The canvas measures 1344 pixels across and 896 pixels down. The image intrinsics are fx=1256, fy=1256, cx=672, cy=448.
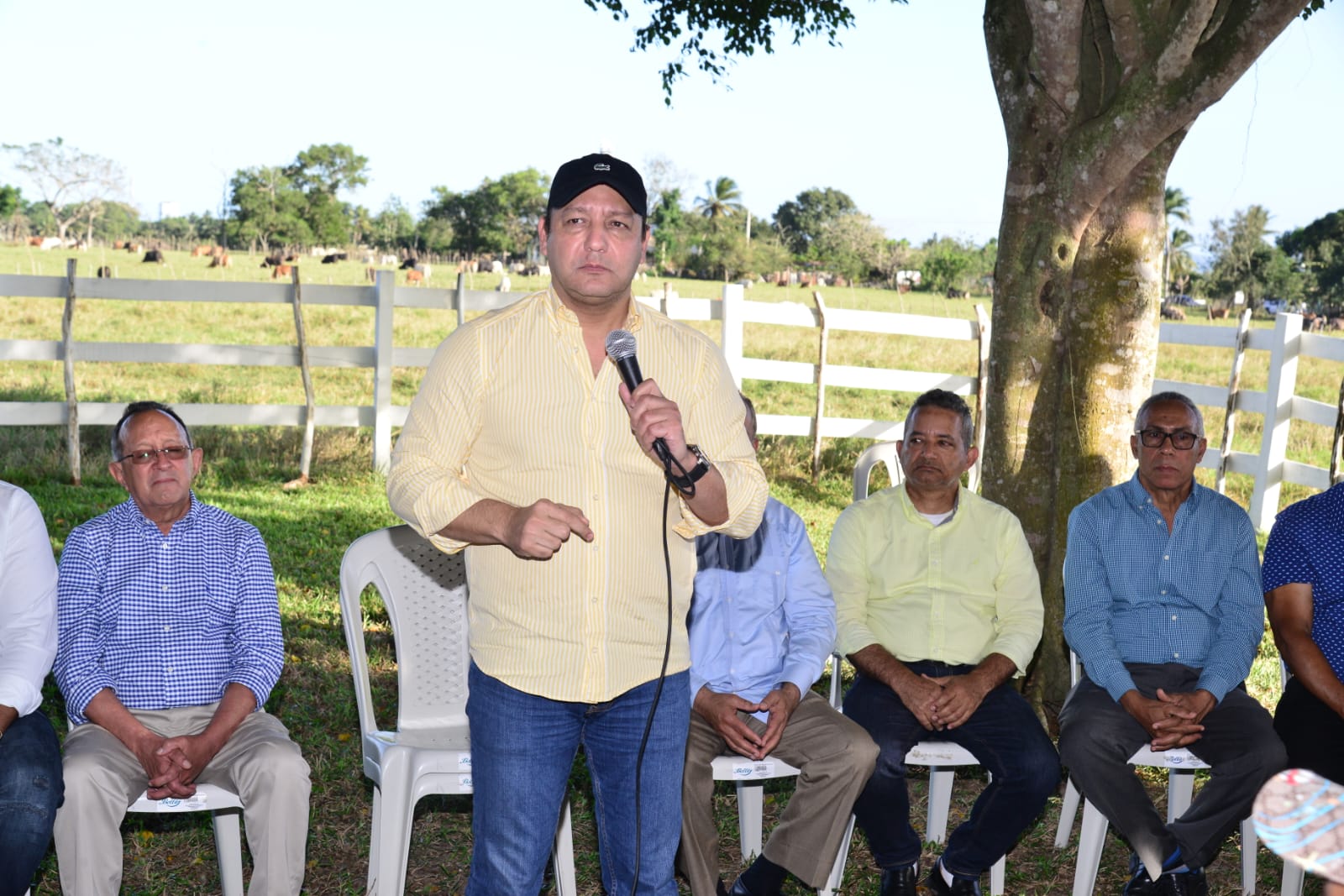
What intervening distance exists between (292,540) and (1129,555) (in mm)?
5647

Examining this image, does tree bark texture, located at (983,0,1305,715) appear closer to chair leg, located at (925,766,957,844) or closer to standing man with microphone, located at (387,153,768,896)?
chair leg, located at (925,766,957,844)

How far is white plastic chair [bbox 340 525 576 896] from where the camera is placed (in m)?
3.77

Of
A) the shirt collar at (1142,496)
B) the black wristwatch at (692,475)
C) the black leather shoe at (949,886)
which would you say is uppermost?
the black wristwatch at (692,475)

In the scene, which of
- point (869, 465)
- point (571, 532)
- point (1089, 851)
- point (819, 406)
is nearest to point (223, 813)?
point (571, 532)

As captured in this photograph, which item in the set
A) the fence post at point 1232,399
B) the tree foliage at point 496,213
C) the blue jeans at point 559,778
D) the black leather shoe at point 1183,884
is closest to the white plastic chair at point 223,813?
the blue jeans at point 559,778

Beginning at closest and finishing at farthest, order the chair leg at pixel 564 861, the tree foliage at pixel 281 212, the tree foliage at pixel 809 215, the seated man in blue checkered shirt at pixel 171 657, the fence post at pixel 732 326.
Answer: the seated man in blue checkered shirt at pixel 171 657, the chair leg at pixel 564 861, the fence post at pixel 732 326, the tree foliage at pixel 281 212, the tree foliage at pixel 809 215

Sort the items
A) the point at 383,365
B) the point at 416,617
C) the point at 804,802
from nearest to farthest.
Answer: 1. the point at 804,802
2. the point at 416,617
3. the point at 383,365

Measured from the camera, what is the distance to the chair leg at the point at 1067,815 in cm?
458

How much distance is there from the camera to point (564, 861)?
3889 millimetres

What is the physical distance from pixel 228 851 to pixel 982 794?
235 cm

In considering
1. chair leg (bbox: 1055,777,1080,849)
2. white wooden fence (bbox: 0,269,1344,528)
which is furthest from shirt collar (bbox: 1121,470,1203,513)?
white wooden fence (bbox: 0,269,1344,528)

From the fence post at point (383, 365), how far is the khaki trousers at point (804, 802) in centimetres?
721

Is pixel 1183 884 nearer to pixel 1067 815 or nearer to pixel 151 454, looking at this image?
pixel 1067 815

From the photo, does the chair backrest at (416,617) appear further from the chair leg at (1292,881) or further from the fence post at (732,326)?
the fence post at (732,326)
